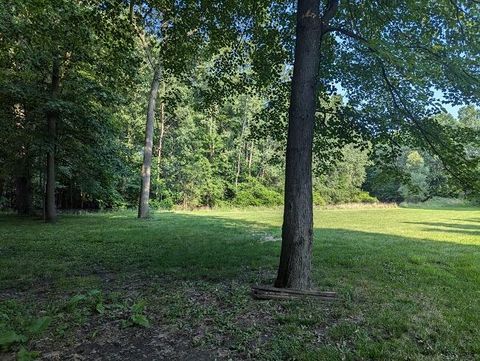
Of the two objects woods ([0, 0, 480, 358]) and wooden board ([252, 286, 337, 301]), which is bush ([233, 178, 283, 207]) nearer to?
woods ([0, 0, 480, 358])

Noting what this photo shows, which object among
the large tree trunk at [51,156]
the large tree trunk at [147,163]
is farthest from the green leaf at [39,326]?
the large tree trunk at [147,163]

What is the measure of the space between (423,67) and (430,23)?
229cm

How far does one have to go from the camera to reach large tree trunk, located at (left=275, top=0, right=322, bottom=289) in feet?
17.7

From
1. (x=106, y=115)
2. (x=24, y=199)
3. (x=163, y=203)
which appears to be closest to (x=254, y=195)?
(x=163, y=203)

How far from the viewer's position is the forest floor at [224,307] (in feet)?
12.1

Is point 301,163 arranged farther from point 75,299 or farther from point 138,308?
point 75,299

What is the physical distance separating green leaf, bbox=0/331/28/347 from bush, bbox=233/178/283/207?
3626 cm

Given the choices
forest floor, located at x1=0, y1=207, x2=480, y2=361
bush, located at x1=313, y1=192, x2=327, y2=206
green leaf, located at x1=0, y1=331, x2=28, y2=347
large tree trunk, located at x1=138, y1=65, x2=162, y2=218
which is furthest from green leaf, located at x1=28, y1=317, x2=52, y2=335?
bush, located at x1=313, y1=192, x2=327, y2=206

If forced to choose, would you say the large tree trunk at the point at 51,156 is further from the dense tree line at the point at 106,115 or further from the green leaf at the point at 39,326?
the green leaf at the point at 39,326

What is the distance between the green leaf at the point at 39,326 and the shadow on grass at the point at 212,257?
2605mm

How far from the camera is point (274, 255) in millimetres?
8586

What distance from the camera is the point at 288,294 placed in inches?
206

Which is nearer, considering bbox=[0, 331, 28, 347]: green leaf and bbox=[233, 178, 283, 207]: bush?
bbox=[0, 331, 28, 347]: green leaf

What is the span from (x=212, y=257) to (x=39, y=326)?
15.5ft
